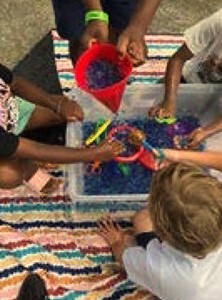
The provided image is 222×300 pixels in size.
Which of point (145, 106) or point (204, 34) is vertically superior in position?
point (204, 34)

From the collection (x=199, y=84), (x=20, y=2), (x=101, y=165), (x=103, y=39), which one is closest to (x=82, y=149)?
(x=101, y=165)

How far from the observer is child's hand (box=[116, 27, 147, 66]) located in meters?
1.47

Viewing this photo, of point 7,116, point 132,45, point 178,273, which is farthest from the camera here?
Answer: point 7,116

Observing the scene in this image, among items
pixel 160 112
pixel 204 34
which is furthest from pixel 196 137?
pixel 204 34

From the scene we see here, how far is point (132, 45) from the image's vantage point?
4.83 feet

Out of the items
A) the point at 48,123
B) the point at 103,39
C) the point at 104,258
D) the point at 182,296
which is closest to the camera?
the point at 182,296

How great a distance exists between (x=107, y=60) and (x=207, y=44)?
0.25 meters

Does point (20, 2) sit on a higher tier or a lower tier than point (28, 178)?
higher

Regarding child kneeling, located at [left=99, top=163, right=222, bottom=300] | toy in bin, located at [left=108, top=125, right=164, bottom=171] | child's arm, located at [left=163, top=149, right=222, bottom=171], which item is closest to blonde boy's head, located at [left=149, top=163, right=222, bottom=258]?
child kneeling, located at [left=99, top=163, right=222, bottom=300]

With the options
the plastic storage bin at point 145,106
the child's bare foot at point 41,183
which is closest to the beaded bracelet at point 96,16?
the plastic storage bin at point 145,106

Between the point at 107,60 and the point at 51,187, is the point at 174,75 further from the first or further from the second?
the point at 51,187

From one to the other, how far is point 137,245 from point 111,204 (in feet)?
0.47

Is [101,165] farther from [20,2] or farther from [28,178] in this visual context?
[20,2]

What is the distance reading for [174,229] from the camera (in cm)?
122
